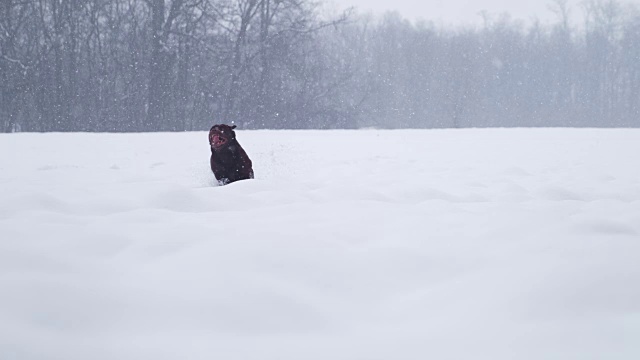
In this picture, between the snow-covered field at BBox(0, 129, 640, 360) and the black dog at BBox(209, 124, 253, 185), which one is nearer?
the snow-covered field at BBox(0, 129, 640, 360)

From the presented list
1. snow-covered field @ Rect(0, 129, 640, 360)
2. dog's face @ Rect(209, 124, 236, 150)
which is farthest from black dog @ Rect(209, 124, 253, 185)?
snow-covered field @ Rect(0, 129, 640, 360)

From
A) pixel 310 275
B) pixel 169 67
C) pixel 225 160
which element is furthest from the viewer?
pixel 169 67

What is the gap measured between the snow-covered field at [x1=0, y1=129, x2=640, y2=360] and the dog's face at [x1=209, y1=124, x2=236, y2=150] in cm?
161

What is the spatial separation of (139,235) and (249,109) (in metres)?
25.6

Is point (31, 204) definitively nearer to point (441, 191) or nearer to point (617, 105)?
point (441, 191)

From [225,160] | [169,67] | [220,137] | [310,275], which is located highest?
[169,67]

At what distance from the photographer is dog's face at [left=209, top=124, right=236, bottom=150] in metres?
5.78

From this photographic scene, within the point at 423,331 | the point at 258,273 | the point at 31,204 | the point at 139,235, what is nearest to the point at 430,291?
the point at 423,331

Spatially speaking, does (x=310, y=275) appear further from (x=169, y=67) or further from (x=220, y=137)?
(x=169, y=67)

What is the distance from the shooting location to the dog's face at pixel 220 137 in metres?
5.78

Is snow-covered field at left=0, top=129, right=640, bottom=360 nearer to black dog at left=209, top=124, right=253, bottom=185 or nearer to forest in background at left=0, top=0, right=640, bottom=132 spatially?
black dog at left=209, top=124, right=253, bottom=185

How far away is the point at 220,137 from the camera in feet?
19.1

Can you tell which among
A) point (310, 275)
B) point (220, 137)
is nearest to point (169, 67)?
point (220, 137)

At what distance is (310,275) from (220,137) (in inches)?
152
